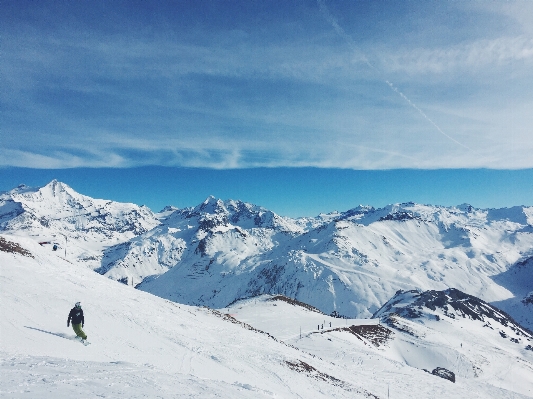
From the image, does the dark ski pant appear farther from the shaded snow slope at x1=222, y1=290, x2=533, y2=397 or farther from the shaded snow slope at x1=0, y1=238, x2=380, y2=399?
the shaded snow slope at x1=222, y1=290, x2=533, y2=397

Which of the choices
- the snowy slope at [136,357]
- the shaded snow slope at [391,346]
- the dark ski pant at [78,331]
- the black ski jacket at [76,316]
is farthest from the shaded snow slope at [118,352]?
the shaded snow slope at [391,346]

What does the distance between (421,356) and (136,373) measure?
208ft

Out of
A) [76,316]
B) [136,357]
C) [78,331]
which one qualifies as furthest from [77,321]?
[136,357]

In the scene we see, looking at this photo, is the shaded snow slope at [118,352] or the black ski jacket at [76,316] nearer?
the shaded snow slope at [118,352]

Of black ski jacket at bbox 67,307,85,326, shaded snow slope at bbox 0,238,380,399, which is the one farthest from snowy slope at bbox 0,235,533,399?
black ski jacket at bbox 67,307,85,326

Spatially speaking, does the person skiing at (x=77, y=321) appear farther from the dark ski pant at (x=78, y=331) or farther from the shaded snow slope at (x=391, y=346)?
the shaded snow slope at (x=391, y=346)

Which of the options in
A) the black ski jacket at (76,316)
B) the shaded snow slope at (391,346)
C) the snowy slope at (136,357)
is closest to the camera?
the snowy slope at (136,357)

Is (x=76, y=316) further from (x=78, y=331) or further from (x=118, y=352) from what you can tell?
(x=118, y=352)

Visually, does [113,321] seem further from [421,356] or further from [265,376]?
[421,356]

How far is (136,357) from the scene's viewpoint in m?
16.7

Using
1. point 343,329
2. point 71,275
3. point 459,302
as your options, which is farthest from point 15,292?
point 459,302

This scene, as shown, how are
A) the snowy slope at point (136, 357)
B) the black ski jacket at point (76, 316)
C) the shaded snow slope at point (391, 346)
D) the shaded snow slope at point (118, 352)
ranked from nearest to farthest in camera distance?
1. the shaded snow slope at point (118, 352)
2. the snowy slope at point (136, 357)
3. the black ski jacket at point (76, 316)
4. the shaded snow slope at point (391, 346)

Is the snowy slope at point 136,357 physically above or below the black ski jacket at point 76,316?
below

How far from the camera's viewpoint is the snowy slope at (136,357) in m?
11.6
